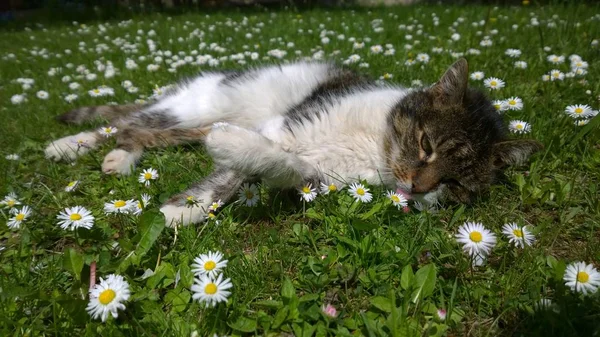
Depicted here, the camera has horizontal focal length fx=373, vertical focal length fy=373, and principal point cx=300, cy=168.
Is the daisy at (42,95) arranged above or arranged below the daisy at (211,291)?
below

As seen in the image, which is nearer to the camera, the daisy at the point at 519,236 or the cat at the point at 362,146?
the daisy at the point at 519,236

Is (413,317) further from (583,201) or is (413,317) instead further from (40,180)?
(40,180)

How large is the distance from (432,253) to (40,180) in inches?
109

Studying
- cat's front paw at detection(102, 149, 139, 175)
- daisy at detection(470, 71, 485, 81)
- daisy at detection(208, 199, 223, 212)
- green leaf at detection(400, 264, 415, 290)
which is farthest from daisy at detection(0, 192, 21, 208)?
daisy at detection(470, 71, 485, 81)

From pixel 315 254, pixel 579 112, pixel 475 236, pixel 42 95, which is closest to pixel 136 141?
pixel 315 254

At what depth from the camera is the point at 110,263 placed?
5.40 ft

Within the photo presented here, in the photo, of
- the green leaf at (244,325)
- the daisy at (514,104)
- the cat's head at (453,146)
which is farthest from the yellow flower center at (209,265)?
the daisy at (514,104)

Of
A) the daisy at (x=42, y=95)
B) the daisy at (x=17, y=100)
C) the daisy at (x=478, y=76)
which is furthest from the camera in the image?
the daisy at (x=42, y=95)

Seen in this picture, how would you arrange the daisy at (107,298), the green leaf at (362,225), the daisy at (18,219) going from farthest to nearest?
Result: the daisy at (18,219)
the green leaf at (362,225)
the daisy at (107,298)

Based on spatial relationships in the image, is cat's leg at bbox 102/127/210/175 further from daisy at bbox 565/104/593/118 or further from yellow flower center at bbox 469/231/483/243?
Answer: daisy at bbox 565/104/593/118

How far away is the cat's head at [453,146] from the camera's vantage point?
7.63 feet

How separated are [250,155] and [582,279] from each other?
1572mm

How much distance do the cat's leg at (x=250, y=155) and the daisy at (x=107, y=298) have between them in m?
0.89

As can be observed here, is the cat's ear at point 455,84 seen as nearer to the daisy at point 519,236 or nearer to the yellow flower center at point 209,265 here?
the daisy at point 519,236
